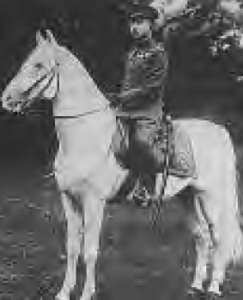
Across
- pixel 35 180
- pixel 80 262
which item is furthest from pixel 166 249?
pixel 35 180

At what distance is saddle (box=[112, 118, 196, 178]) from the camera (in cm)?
556

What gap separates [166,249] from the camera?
6.30 metres

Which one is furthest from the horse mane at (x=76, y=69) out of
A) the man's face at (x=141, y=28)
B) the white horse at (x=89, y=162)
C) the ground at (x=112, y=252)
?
the ground at (x=112, y=252)

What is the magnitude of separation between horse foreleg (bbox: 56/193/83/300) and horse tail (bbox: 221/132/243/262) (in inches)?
39.3

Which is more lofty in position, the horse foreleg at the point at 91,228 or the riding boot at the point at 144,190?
the riding boot at the point at 144,190

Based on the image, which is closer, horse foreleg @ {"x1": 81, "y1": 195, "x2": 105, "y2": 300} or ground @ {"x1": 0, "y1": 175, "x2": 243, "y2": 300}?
horse foreleg @ {"x1": 81, "y1": 195, "x2": 105, "y2": 300}

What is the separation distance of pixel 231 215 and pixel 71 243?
112cm

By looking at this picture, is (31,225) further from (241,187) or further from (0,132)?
(241,187)

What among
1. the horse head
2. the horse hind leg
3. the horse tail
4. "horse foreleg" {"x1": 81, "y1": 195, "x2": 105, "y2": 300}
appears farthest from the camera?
the horse hind leg

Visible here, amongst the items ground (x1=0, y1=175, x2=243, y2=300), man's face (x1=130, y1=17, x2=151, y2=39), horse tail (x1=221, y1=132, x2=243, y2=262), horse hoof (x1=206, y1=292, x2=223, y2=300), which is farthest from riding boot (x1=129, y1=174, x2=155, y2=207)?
man's face (x1=130, y1=17, x2=151, y2=39)

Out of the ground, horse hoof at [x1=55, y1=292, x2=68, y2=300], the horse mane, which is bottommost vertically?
horse hoof at [x1=55, y1=292, x2=68, y2=300]

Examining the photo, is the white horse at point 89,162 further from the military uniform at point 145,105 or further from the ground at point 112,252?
the ground at point 112,252

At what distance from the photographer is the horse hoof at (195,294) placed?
5.79 metres

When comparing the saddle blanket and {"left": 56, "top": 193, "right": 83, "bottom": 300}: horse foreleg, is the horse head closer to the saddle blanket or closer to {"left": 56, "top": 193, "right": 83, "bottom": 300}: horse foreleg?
{"left": 56, "top": 193, "right": 83, "bottom": 300}: horse foreleg
